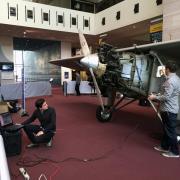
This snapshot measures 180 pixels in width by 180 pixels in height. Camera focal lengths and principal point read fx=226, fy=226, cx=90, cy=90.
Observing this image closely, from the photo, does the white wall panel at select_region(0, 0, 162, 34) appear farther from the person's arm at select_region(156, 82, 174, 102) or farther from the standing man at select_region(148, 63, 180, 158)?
the person's arm at select_region(156, 82, 174, 102)

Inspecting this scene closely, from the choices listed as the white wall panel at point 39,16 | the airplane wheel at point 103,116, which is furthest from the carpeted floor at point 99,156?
the white wall panel at point 39,16

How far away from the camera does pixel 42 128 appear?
4.53m

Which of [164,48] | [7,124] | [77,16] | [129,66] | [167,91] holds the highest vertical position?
[77,16]

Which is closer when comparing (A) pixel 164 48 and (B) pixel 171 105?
(B) pixel 171 105

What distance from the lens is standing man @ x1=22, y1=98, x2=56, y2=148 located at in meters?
4.39

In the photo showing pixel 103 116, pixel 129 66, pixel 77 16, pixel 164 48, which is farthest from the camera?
pixel 77 16

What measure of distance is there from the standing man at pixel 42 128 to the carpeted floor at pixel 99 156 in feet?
0.66

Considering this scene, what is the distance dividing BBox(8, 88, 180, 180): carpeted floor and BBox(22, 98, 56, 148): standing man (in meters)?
0.20

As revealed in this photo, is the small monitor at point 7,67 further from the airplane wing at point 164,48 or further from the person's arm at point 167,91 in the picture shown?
the person's arm at point 167,91

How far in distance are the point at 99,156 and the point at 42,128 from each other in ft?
4.19

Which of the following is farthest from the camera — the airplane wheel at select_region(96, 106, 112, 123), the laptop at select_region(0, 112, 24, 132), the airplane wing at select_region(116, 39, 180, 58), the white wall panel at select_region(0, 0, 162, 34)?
the white wall panel at select_region(0, 0, 162, 34)

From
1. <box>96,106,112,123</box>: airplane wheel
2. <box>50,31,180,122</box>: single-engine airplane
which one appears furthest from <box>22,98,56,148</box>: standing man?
<box>96,106,112,123</box>: airplane wheel

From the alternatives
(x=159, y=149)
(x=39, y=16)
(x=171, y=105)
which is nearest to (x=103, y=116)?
(x=159, y=149)

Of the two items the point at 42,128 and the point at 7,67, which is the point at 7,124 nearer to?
the point at 42,128
